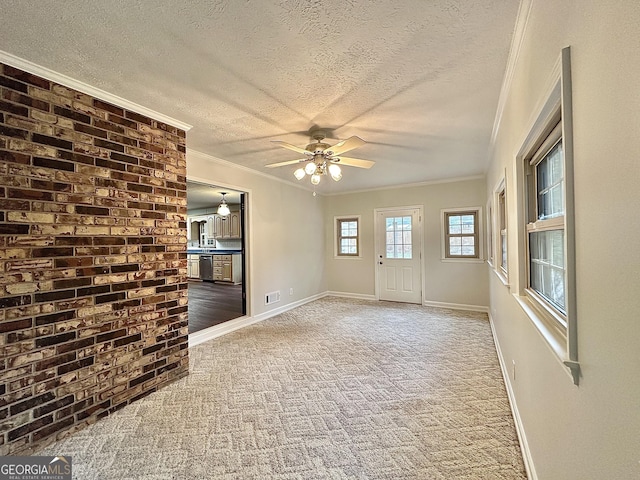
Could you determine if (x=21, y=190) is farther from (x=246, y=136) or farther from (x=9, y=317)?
(x=246, y=136)

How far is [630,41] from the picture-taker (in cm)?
61

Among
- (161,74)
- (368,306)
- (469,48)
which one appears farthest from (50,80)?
(368,306)

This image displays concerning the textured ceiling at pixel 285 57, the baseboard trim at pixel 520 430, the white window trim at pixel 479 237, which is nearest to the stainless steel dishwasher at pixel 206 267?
the textured ceiling at pixel 285 57

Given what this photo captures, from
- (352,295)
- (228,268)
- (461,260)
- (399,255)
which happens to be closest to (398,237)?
(399,255)

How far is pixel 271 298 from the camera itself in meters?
4.87

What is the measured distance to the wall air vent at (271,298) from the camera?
187 inches

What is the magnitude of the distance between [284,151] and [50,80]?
2175mm

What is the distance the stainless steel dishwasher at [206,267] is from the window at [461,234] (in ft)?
21.2

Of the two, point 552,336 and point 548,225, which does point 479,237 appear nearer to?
point 548,225

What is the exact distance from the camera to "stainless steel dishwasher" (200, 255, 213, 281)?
859 cm

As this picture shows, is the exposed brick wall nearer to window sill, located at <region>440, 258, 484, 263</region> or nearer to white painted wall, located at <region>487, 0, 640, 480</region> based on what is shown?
white painted wall, located at <region>487, 0, 640, 480</region>

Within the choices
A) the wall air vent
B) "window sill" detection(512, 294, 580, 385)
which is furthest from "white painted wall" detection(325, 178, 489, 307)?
"window sill" detection(512, 294, 580, 385)

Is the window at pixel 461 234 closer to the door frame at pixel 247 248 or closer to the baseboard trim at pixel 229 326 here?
the baseboard trim at pixel 229 326

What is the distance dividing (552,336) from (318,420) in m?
1.59
